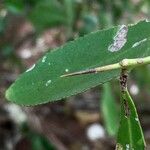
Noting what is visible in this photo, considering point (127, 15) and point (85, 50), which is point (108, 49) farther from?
point (127, 15)

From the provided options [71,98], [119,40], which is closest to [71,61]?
[119,40]

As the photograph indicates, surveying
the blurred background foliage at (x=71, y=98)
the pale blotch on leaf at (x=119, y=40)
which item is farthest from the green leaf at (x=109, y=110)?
the pale blotch on leaf at (x=119, y=40)

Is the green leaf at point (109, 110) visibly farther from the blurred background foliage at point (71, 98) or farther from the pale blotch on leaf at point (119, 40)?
the pale blotch on leaf at point (119, 40)

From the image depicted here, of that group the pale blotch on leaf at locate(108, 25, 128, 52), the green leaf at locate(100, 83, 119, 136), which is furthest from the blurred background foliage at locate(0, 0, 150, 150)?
the pale blotch on leaf at locate(108, 25, 128, 52)

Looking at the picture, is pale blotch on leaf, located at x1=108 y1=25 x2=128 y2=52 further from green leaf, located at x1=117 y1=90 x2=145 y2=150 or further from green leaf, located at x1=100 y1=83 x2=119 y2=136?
green leaf, located at x1=100 y1=83 x2=119 y2=136

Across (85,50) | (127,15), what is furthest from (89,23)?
(85,50)

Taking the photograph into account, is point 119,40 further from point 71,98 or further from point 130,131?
point 71,98
